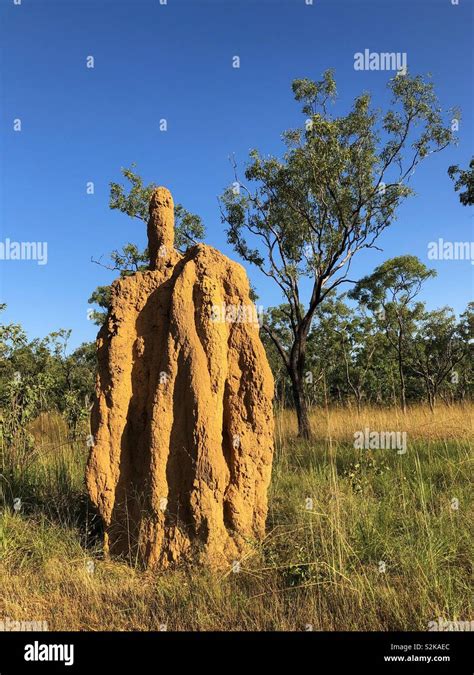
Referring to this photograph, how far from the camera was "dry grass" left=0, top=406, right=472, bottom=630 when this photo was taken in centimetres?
346

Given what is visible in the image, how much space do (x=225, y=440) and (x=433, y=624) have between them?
216 cm

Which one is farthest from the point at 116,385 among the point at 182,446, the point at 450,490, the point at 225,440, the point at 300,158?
the point at 300,158

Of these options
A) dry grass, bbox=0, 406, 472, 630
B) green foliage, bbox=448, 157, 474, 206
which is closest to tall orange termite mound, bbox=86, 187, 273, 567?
dry grass, bbox=0, 406, 472, 630

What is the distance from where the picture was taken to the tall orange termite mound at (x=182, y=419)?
4.29m

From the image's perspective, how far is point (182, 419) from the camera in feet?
14.7

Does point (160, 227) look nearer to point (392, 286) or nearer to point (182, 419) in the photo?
point (182, 419)

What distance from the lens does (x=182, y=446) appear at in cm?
444

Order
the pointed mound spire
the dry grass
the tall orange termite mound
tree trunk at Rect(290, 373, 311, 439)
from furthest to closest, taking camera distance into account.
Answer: tree trunk at Rect(290, 373, 311, 439)
the pointed mound spire
the tall orange termite mound
the dry grass

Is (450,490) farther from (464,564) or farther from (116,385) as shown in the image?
(116,385)

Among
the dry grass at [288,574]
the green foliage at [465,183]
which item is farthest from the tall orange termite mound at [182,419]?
the green foliage at [465,183]

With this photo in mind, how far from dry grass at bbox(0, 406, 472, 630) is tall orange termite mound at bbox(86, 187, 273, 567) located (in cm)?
26

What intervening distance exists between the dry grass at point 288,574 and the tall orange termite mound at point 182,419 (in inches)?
10.4

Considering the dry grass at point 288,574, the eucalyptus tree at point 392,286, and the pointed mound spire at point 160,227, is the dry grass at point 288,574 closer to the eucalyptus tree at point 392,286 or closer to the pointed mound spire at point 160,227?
the pointed mound spire at point 160,227

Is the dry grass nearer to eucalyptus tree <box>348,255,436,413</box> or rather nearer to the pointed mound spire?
the pointed mound spire
